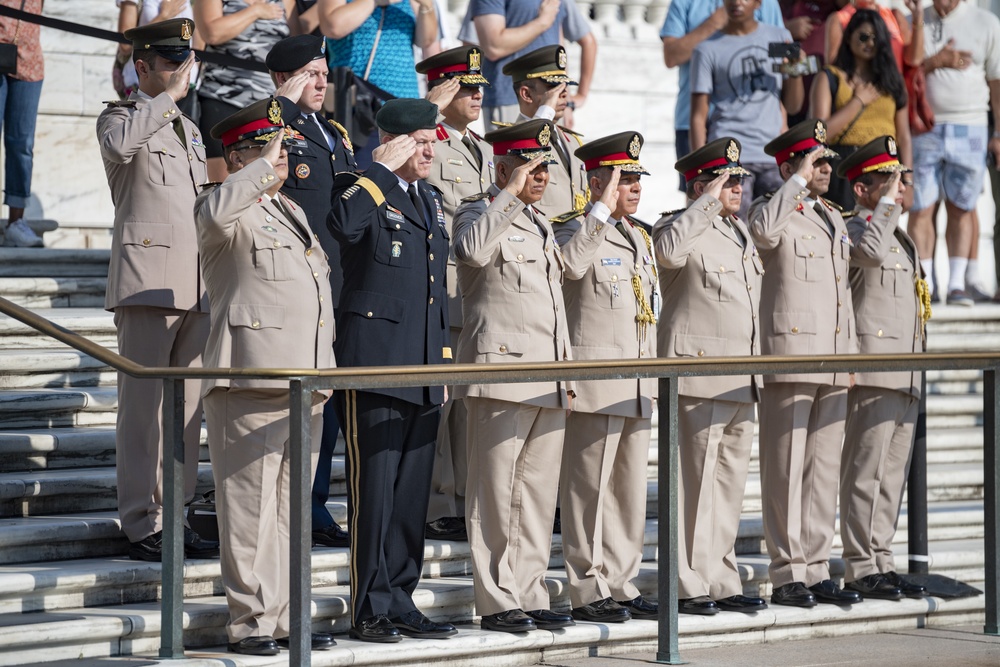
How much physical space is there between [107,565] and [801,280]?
9.80 feet

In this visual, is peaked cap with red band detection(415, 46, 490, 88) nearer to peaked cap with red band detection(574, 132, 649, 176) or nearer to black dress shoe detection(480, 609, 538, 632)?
peaked cap with red band detection(574, 132, 649, 176)

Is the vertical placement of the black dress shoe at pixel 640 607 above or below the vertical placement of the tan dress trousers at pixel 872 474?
below

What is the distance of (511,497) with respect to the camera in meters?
6.15

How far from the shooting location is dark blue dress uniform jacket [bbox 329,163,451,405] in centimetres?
583

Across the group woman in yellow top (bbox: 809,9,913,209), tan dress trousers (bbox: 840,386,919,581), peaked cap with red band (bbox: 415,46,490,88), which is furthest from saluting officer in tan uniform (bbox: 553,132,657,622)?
woman in yellow top (bbox: 809,9,913,209)

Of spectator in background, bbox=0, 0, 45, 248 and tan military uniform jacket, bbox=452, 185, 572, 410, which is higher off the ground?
spectator in background, bbox=0, 0, 45, 248

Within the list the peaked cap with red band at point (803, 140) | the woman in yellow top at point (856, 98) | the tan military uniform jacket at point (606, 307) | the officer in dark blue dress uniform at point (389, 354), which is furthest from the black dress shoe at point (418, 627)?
the woman in yellow top at point (856, 98)

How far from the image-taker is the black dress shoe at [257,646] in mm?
5445

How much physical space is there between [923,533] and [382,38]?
327 centimetres

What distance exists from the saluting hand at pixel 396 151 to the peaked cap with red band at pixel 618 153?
32.1 inches

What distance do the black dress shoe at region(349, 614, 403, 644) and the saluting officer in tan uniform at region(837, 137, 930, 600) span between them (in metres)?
2.34

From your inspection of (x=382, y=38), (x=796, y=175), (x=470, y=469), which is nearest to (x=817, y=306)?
(x=796, y=175)

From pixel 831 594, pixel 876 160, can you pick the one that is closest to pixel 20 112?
pixel 876 160

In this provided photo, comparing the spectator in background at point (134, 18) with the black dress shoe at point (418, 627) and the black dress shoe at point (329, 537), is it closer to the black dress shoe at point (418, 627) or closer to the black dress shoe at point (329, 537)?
the black dress shoe at point (329, 537)
